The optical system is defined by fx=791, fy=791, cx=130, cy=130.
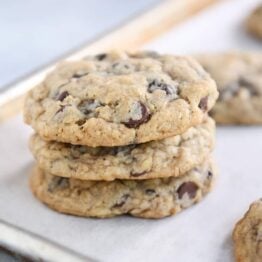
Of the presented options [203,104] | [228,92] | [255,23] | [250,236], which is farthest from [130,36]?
[250,236]

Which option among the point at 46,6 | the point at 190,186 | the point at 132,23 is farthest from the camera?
the point at 46,6

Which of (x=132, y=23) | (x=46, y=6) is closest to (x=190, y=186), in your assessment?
(x=132, y=23)

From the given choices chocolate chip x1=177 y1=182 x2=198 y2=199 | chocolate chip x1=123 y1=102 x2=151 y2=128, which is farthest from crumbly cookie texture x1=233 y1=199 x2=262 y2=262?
chocolate chip x1=123 y1=102 x2=151 y2=128

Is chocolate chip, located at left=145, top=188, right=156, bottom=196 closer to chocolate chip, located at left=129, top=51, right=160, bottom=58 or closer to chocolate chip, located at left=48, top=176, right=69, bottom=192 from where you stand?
chocolate chip, located at left=48, top=176, right=69, bottom=192

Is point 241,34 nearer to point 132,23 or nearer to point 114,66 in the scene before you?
point 132,23

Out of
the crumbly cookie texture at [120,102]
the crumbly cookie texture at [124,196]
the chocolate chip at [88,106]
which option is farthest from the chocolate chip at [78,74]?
the crumbly cookie texture at [124,196]

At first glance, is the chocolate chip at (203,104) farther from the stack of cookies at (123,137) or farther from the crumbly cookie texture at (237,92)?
the crumbly cookie texture at (237,92)
